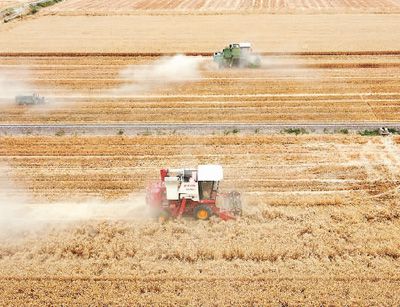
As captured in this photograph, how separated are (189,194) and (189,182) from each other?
41 cm

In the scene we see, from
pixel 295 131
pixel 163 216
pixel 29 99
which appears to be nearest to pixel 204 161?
pixel 163 216

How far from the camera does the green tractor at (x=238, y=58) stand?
109 ft

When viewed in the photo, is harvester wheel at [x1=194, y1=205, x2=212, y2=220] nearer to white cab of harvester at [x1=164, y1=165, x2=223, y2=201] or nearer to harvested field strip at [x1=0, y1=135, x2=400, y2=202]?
white cab of harvester at [x1=164, y1=165, x2=223, y2=201]

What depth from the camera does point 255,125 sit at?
80.0 feet

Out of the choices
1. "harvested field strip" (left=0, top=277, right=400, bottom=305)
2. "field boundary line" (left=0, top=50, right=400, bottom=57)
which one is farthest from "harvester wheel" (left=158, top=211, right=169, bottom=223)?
"field boundary line" (left=0, top=50, right=400, bottom=57)

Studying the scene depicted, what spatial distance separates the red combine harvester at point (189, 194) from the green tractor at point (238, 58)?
1857 centimetres

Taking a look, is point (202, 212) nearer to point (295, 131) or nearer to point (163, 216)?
point (163, 216)

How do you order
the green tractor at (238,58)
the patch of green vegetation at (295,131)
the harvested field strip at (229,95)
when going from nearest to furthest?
1. the patch of green vegetation at (295,131)
2. the harvested field strip at (229,95)
3. the green tractor at (238,58)

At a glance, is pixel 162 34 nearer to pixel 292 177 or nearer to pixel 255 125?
pixel 255 125

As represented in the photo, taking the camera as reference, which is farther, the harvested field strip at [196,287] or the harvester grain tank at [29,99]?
the harvester grain tank at [29,99]

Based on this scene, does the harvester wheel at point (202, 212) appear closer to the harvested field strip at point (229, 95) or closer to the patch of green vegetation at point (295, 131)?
the patch of green vegetation at point (295, 131)

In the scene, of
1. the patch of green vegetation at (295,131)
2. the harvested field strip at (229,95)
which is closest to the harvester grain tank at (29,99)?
the harvested field strip at (229,95)

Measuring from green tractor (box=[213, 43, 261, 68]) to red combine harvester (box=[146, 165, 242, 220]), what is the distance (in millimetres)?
18572

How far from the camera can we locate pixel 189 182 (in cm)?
1614
